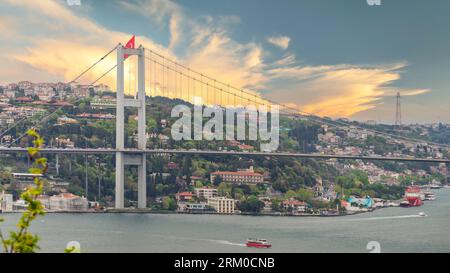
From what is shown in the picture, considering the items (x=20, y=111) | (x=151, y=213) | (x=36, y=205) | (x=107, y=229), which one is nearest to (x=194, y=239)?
(x=107, y=229)

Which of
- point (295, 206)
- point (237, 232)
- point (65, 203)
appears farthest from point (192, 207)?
point (237, 232)

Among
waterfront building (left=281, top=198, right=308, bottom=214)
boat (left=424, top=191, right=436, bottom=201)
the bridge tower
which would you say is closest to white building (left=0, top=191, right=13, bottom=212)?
the bridge tower

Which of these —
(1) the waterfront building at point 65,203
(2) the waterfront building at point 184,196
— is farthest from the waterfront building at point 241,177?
(1) the waterfront building at point 65,203

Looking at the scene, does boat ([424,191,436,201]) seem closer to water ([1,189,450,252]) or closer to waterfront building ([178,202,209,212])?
water ([1,189,450,252])

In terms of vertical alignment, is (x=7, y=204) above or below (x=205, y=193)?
below

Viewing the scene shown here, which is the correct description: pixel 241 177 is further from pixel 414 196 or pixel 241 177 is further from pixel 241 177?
pixel 414 196

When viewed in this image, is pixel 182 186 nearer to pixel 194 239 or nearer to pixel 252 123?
pixel 252 123
